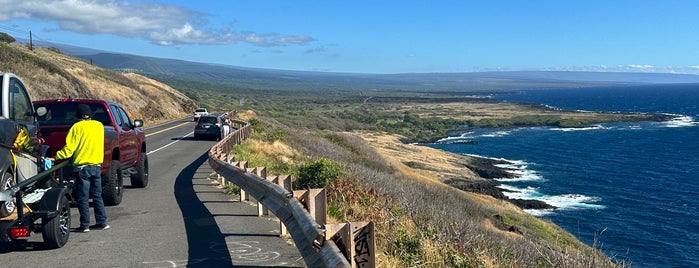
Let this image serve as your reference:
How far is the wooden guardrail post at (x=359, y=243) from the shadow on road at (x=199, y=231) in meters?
2.14

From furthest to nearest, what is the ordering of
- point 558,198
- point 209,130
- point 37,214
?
point 558,198 < point 209,130 < point 37,214

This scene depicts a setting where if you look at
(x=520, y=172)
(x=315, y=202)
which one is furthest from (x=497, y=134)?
(x=315, y=202)

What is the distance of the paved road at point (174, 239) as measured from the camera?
6.57 meters

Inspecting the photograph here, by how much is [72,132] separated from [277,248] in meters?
2.88

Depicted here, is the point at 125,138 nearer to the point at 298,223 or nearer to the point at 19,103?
the point at 19,103

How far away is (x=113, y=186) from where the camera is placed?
10.2 m

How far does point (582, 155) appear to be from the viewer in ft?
205

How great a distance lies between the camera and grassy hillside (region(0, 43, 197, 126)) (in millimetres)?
39531

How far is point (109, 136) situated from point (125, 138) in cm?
122

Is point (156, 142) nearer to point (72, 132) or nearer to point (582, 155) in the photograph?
point (72, 132)

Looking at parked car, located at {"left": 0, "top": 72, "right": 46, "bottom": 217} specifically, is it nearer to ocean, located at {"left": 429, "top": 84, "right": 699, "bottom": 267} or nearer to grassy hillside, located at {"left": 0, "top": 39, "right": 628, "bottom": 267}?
grassy hillside, located at {"left": 0, "top": 39, "right": 628, "bottom": 267}

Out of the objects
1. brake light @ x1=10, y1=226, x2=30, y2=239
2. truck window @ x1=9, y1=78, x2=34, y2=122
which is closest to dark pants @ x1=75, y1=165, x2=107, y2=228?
truck window @ x1=9, y1=78, x2=34, y2=122

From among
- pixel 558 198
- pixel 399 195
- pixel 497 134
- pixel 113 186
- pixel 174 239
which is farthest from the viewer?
pixel 497 134

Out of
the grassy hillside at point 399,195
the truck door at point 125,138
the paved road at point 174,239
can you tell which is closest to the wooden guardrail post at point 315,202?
the paved road at point 174,239
